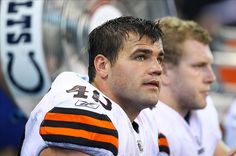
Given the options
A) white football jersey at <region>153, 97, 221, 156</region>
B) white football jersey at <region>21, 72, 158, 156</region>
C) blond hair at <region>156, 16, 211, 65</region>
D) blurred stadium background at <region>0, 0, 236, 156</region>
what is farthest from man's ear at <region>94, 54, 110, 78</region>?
blond hair at <region>156, 16, 211, 65</region>

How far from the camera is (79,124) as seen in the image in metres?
2.21

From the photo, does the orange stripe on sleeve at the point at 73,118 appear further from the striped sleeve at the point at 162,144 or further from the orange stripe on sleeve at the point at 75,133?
the striped sleeve at the point at 162,144

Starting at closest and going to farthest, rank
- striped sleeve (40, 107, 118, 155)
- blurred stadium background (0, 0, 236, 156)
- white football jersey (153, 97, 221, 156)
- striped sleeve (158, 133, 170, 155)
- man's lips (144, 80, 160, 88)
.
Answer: striped sleeve (40, 107, 118, 155) → man's lips (144, 80, 160, 88) → striped sleeve (158, 133, 170, 155) → blurred stadium background (0, 0, 236, 156) → white football jersey (153, 97, 221, 156)

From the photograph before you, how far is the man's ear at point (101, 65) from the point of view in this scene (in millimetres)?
2443

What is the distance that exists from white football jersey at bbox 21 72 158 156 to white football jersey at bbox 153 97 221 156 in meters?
0.65

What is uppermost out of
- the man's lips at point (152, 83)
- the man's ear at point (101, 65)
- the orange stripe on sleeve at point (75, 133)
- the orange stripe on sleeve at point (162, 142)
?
the man's ear at point (101, 65)

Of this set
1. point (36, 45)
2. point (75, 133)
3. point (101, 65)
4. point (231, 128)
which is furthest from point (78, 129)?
point (231, 128)

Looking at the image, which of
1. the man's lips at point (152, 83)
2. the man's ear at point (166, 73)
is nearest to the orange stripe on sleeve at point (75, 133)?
the man's lips at point (152, 83)

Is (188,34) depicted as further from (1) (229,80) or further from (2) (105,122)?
(1) (229,80)

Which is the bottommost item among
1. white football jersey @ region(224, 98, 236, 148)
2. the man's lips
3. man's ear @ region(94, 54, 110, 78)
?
white football jersey @ region(224, 98, 236, 148)

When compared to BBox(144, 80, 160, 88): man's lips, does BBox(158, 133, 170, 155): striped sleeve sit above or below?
below

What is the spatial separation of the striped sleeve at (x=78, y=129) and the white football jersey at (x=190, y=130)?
79 cm

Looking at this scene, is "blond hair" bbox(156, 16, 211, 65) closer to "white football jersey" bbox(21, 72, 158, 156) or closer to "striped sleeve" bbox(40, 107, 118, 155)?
"white football jersey" bbox(21, 72, 158, 156)

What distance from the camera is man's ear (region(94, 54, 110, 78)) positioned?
2.44 meters
